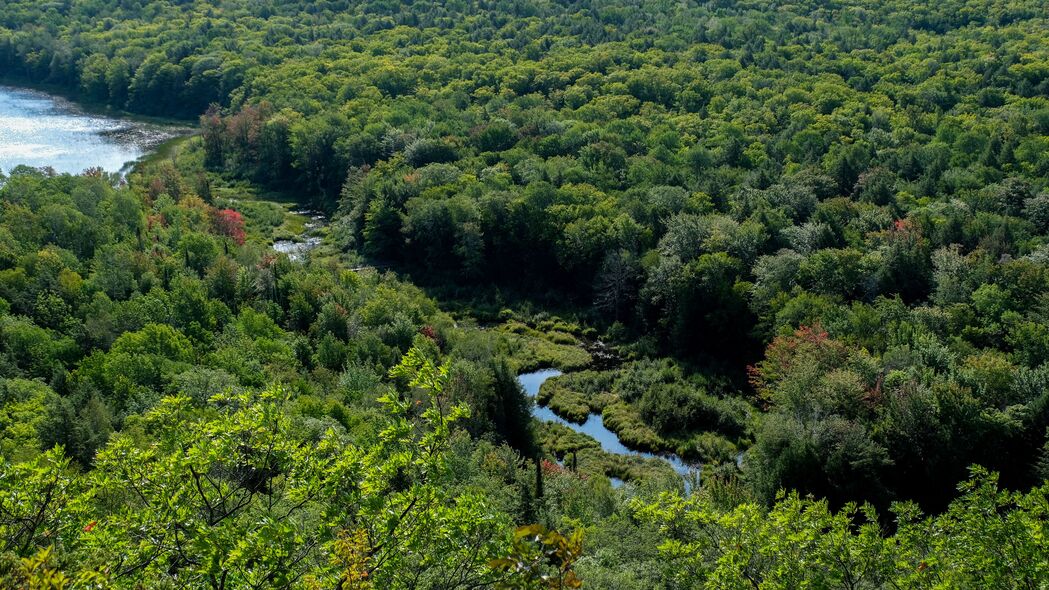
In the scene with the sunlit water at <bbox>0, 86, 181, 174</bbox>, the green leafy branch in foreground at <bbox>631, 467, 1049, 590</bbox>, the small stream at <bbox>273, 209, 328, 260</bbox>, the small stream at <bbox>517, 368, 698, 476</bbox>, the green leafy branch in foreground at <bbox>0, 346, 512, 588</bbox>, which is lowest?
the small stream at <bbox>517, 368, 698, 476</bbox>

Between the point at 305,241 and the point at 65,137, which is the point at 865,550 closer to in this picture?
the point at 305,241

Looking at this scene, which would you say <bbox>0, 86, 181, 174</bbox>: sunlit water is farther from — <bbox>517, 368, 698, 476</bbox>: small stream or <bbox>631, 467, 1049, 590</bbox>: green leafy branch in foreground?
<bbox>631, 467, 1049, 590</bbox>: green leafy branch in foreground

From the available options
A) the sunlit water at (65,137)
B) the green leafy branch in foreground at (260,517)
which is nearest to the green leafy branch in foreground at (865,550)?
the green leafy branch in foreground at (260,517)

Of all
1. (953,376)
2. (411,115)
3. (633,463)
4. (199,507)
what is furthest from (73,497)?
(411,115)

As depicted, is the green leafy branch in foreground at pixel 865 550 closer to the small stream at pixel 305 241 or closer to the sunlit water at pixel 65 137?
the small stream at pixel 305 241

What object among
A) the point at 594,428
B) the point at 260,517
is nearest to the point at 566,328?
the point at 594,428

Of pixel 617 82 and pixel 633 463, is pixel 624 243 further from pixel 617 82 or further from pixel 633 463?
pixel 617 82

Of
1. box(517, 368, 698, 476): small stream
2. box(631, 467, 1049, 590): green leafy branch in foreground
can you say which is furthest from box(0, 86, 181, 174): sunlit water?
box(631, 467, 1049, 590): green leafy branch in foreground
